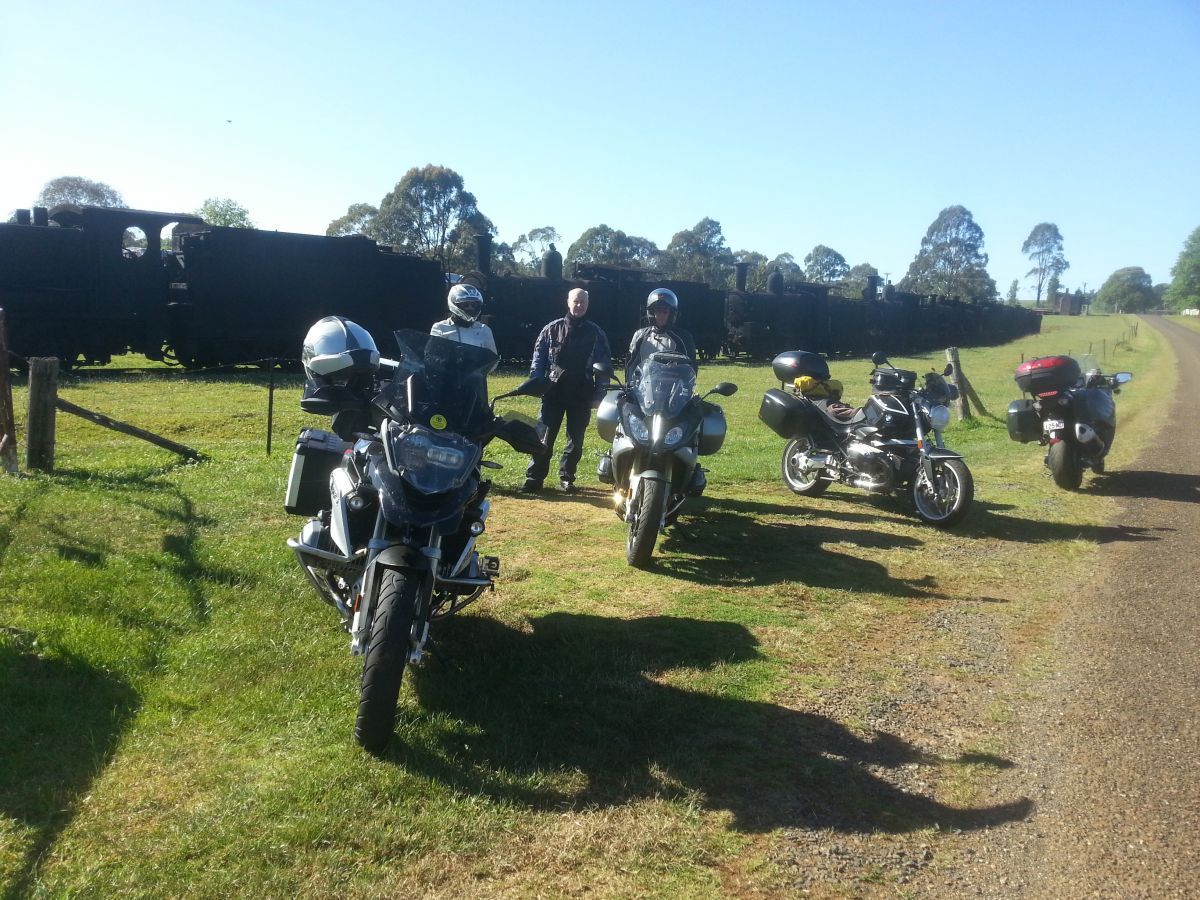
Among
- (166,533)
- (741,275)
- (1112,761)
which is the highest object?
(741,275)

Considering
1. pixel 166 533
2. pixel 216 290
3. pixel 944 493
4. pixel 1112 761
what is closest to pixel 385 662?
pixel 1112 761

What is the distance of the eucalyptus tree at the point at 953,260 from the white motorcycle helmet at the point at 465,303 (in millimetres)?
91735

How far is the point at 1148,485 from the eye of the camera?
9.61 metres

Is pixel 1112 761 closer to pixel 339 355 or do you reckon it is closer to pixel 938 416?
pixel 339 355

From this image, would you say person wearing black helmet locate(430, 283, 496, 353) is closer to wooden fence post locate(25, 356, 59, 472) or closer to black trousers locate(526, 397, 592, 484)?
black trousers locate(526, 397, 592, 484)

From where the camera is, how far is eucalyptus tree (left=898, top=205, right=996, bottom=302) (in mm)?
92688

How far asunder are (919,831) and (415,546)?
1895 mm

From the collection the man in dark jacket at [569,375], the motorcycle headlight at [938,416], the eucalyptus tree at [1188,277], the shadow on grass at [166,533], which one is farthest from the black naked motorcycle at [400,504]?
the eucalyptus tree at [1188,277]

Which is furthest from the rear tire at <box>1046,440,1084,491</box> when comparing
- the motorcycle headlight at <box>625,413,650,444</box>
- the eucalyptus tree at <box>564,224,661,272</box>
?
the eucalyptus tree at <box>564,224,661,272</box>

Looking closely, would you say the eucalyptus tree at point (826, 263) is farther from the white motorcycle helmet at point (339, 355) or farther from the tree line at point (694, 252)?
the white motorcycle helmet at point (339, 355)

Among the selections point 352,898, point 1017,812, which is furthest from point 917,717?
point 352,898

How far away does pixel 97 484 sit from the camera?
7418 millimetres

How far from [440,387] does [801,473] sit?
5.39 meters

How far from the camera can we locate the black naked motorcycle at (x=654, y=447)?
597 cm
